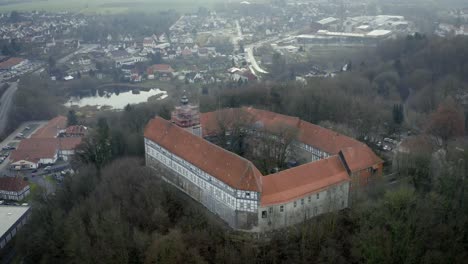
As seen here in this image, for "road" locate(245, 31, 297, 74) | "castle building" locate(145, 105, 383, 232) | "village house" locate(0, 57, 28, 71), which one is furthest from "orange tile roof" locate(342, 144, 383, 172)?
"village house" locate(0, 57, 28, 71)

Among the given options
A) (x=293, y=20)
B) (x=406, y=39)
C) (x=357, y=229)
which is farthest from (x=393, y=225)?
(x=293, y=20)

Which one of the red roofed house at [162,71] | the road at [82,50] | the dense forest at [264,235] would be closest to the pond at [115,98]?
the red roofed house at [162,71]

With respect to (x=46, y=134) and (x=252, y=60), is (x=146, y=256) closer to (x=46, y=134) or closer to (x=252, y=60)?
(x=46, y=134)

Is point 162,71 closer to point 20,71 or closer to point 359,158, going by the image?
point 20,71

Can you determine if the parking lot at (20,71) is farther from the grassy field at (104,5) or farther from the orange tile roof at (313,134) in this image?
the grassy field at (104,5)

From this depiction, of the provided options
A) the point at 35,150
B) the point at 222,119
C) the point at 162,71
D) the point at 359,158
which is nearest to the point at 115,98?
the point at 162,71

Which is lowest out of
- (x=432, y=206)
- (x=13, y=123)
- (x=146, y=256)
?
(x=13, y=123)

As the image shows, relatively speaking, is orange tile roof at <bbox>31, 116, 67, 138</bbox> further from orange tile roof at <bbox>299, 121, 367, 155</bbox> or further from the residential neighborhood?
orange tile roof at <bbox>299, 121, 367, 155</bbox>
